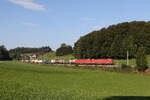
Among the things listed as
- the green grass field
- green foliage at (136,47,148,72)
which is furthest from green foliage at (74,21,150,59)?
the green grass field

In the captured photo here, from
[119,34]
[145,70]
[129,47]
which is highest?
[119,34]

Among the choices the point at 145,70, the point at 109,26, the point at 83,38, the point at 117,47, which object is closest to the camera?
the point at 145,70

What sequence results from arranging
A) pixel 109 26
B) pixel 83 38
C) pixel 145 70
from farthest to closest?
1. pixel 83 38
2. pixel 109 26
3. pixel 145 70

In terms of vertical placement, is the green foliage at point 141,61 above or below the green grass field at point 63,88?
above

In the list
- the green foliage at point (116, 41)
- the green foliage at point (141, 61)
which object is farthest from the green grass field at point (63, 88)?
the green foliage at point (116, 41)

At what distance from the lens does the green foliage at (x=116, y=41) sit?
83.7 metres

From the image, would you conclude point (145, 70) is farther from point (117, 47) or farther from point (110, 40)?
point (110, 40)

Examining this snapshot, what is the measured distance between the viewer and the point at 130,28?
308ft

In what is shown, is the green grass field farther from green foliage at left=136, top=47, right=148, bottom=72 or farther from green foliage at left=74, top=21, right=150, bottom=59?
green foliage at left=74, top=21, right=150, bottom=59

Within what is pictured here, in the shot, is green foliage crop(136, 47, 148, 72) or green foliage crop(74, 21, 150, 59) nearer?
green foliage crop(136, 47, 148, 72)

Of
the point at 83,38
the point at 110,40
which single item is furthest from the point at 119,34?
the point at 83,38

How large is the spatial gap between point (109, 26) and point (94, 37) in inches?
339

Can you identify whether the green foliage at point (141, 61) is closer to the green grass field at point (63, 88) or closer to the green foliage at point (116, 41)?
the green grass field at point (63, 88)

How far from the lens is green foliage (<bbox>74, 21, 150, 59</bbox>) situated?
83662 millimetres
